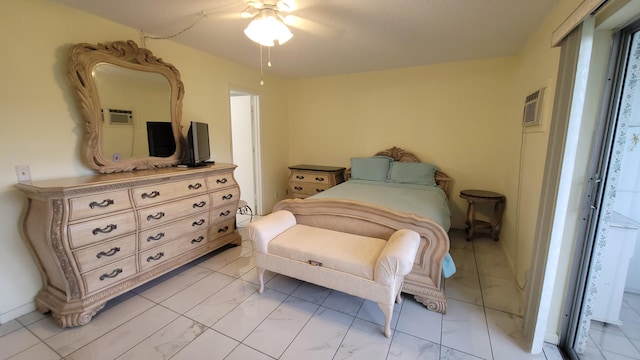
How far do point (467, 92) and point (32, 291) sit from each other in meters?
4.75

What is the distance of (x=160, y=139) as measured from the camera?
8.44 ft

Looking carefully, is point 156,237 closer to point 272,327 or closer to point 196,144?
point 196,144

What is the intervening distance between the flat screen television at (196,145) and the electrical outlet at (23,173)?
111cm

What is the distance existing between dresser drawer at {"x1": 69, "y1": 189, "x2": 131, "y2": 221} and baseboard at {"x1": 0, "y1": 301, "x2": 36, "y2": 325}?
0.89 metres

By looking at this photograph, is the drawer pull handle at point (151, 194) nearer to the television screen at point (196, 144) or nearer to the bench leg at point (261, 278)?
the television screen at point (196, 144)

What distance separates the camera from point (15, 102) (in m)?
1.76

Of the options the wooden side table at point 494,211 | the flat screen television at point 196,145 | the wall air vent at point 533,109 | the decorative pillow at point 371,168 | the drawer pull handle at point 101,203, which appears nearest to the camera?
the drawer pull handle at point 101,203

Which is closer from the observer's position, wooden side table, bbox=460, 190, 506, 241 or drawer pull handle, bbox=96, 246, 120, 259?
drawer pull handle, bbox=96, 246, 120, 259

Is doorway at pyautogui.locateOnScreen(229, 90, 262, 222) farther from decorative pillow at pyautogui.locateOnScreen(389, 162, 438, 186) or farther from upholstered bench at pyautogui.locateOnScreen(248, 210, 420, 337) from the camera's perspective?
decorative pillow at pyautogui.locateOnScreen(389, 162, 438, 186)

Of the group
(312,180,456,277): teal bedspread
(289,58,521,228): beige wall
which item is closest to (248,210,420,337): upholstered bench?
(312,180,456,277): teal bedspread

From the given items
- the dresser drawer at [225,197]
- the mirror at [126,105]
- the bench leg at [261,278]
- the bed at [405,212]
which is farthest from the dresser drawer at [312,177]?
the bench leg at [261,278]

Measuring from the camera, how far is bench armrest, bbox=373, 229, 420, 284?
1.59 m

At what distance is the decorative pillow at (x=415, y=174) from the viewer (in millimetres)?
3416

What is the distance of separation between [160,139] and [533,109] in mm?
3408
